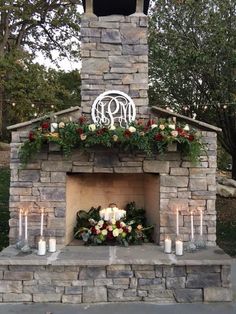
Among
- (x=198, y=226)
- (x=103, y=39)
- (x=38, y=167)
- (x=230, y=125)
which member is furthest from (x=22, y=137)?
(x=230, y=125)

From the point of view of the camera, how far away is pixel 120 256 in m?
4.25

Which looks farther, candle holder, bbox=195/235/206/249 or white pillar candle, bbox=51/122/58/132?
candle holder, bbox=195/235/206/249

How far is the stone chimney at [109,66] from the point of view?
16.2 ft

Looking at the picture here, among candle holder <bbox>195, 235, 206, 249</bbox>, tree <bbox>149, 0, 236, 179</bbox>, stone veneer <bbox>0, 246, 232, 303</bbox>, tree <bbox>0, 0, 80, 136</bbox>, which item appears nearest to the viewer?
stone veneer <bbox>0, 246, 232, 303</bbox>

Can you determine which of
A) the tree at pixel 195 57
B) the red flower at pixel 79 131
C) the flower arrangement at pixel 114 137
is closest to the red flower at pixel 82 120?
the flower arrangement at pixel 114 137

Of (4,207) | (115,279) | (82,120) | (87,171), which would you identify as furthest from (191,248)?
(4,207)

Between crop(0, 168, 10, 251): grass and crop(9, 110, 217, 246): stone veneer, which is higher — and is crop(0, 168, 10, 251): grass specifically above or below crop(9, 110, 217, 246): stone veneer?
below

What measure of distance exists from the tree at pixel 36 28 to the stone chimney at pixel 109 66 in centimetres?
852

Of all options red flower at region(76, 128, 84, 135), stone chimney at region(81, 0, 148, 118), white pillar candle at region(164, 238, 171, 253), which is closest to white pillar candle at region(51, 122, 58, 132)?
red flower at region(76, 128, 84, 135)

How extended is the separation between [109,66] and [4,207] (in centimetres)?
486

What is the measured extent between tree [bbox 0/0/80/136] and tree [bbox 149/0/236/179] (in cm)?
533

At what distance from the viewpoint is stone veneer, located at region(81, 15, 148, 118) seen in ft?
16.2

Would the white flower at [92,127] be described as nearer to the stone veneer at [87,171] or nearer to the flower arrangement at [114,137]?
the flower arrangement at [114,137]

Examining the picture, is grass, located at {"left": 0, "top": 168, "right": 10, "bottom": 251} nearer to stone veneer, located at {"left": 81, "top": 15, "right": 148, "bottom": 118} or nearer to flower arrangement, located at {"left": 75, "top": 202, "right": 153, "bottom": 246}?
flower arrangement, located at {"left": 75, "top": 202, "right": 153, "bottom": 246}
